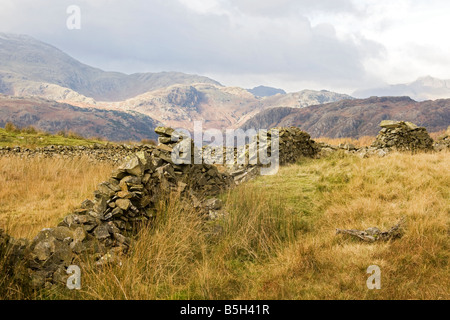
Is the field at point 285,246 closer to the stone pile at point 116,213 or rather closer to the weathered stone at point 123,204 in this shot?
the stone pile at point 116,213

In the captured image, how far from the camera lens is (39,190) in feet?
27.6

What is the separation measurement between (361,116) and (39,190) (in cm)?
5689

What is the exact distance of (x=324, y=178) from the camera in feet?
28.3

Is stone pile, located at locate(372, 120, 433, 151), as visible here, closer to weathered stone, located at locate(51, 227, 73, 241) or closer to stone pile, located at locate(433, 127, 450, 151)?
stone pile, located at locate(433, 127, 450, 151)

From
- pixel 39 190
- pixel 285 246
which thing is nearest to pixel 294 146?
pixel 285 246

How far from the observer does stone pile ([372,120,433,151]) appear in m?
15.3

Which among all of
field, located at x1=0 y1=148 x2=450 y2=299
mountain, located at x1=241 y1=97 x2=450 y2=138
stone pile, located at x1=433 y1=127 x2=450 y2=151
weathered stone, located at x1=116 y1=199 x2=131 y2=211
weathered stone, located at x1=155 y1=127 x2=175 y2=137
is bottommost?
Result: field, located at x1=0 y1=148 x2=450 y2=299

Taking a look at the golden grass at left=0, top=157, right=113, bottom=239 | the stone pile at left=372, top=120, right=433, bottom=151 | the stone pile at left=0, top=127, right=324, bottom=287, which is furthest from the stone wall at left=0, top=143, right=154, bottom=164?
the stone pile at left=372, top=120, right=433, bottom=151

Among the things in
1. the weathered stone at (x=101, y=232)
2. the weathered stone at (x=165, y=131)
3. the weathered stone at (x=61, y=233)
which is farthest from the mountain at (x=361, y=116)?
the weathered stone at (x=61, y=233)

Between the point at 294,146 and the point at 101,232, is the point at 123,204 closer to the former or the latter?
the point at 101,232

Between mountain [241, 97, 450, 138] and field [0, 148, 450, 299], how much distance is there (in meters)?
43.1

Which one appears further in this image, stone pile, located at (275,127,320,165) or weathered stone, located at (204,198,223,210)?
stone pile, located at (275,127,320,165)
